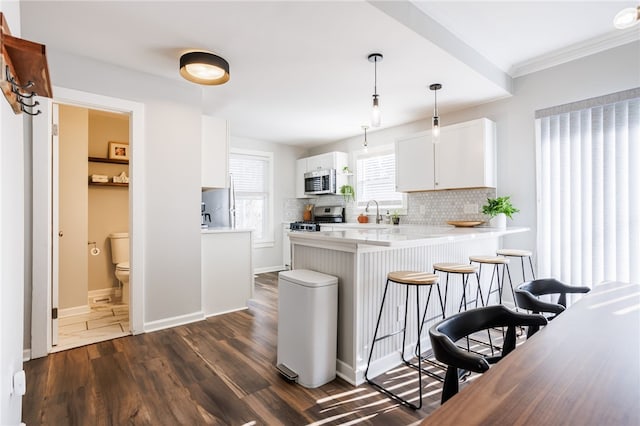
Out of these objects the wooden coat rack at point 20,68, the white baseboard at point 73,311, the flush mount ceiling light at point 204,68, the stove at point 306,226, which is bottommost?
the white baseboard at point 73,311

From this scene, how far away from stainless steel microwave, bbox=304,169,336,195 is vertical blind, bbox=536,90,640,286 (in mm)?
3066

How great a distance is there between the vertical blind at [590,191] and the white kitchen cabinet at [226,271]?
3328 mm

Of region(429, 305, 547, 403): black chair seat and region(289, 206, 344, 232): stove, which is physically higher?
region(289, 206, 344, 232): stove

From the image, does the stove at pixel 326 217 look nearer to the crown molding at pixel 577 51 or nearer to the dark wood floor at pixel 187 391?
the dark wood floor at pixel 187 391

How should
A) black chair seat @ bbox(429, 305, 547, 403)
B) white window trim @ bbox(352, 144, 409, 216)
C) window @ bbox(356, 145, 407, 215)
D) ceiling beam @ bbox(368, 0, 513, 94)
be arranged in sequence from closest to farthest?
black chair seat @ bbox(429, 305, 547, 403)
ceiling beam @ bbox(368, 0, 513, 94)
white window trim @ bbox(352, 144, 409, 216)
window @ bbox(356, 145, 407, 215)

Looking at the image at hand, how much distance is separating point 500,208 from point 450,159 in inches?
A: 33.5

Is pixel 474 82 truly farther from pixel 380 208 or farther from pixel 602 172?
pixel 380 208

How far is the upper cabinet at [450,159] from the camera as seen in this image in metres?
3.56

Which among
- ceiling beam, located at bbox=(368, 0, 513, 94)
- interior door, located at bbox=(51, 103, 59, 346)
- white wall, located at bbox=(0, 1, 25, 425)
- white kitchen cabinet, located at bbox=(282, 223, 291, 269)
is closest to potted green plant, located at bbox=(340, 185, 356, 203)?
white kitchen cabinet, located at bbox=(282, 223, 291, 269)

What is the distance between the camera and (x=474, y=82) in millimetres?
3180

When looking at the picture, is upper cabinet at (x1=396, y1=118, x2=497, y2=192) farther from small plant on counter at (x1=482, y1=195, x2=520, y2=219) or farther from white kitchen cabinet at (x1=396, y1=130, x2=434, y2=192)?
small plant on counter at (x1=482, y1=195, x2=520, y2=219)

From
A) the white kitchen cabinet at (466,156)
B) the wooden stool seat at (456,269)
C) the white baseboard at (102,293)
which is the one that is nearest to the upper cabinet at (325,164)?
the white kitchen cabinet at (466,156)

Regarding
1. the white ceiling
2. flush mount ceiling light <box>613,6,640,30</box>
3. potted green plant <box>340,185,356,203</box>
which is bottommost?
potted green plant <box>340,185,356,203</box>

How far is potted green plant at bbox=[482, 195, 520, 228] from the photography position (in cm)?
335
